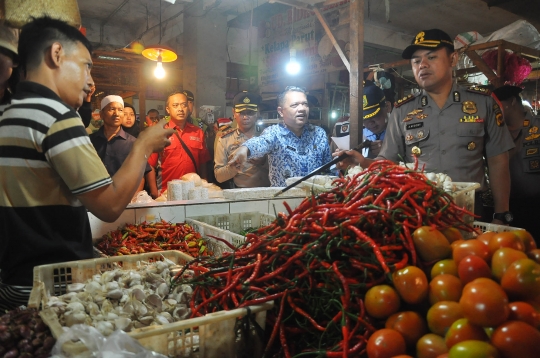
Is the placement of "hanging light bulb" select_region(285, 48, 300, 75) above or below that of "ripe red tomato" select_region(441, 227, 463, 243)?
above

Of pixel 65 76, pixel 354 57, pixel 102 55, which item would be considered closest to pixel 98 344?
pixel 65 76

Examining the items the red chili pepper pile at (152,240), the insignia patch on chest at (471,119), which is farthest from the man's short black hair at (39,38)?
the insignia patch on chest at (471,119)

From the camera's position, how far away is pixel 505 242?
1.28 m

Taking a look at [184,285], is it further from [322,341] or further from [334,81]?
[334,81]

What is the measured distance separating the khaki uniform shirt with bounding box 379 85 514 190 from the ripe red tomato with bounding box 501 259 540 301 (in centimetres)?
220

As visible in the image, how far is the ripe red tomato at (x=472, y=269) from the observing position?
1208 mm

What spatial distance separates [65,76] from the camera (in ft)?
6.38

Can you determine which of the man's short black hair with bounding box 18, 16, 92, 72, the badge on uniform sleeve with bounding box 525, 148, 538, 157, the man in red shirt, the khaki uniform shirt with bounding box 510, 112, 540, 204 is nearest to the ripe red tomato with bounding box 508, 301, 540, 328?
the man's short black hair with bounding box 18, 16, 92, 72

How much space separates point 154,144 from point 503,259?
67.8 inches

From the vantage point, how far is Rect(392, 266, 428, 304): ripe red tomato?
50.7 inches

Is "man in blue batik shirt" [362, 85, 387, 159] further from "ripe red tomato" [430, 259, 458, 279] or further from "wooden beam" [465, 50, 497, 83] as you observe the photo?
"ripe red tomato" [430, 259, 458, 279]

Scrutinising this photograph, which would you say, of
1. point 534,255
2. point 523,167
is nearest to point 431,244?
point 534,255

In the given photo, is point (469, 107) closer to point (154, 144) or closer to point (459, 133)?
point (459, 133)

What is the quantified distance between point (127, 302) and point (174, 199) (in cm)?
212
